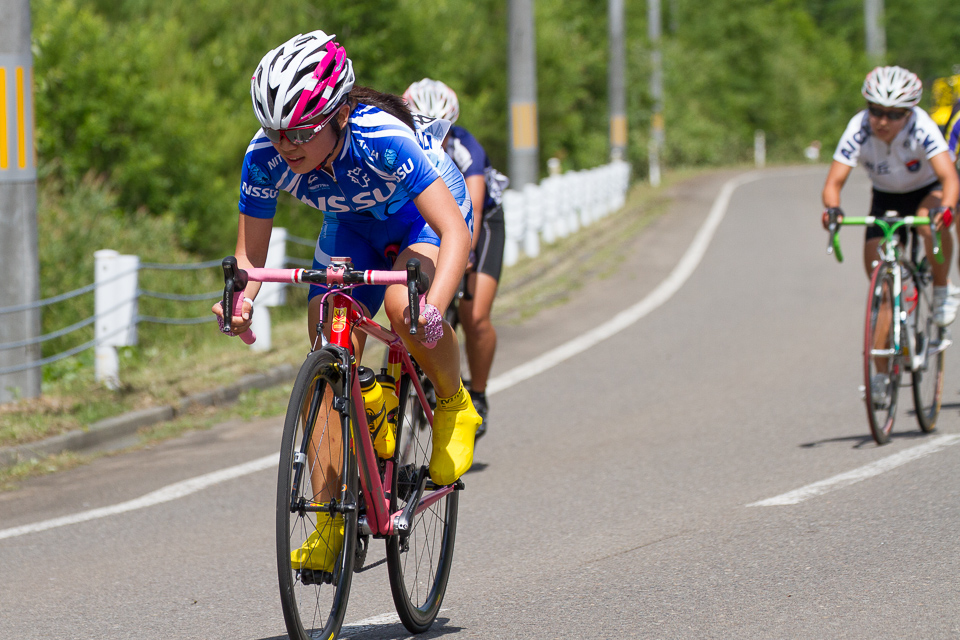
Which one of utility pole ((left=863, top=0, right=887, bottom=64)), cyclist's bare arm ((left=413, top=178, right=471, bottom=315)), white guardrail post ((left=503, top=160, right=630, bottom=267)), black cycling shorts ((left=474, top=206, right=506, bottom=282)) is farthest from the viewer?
utility pole ((left=863, top=0, right=887, bottom=64))

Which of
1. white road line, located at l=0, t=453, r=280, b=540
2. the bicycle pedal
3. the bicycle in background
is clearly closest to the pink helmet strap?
white road line, located at l=0, t=453, r=280, b=540

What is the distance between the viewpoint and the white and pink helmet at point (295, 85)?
3807mm

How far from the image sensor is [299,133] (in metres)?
3.90

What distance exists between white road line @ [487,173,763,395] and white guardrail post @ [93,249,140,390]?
284 cm

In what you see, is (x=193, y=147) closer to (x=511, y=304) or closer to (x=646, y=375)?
(x=511, y=304)

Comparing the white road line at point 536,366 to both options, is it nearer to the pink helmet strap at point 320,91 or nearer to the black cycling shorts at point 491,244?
the black cycling shorts at point 491,244

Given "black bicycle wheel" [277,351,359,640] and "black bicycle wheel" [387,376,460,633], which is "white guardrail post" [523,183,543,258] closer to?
"black bicycle wheel" [387,376,460,633]

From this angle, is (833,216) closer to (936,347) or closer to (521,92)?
(936,347)

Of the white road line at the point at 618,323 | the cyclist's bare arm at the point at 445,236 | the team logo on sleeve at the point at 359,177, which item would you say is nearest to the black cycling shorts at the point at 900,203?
the white road line at the point at 618,323

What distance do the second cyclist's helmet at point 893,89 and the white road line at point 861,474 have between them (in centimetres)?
202

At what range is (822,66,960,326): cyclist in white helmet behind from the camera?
7.36 m

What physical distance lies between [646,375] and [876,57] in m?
58.4

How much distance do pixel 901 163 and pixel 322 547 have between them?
526 cm

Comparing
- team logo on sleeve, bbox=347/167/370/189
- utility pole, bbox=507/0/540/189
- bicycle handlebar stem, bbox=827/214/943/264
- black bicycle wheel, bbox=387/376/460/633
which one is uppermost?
utility pole, bbox=507/0/540/189
